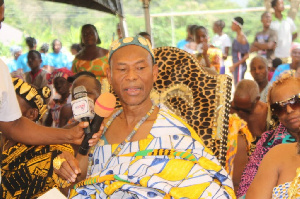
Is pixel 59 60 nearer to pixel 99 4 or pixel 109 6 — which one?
pixel 109 6

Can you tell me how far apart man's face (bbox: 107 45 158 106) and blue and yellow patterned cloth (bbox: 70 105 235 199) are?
0.20m

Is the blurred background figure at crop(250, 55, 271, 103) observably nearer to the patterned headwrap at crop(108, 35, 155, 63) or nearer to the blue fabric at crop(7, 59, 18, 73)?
the patterned headwrap at crop(108, 35, 155, 63)

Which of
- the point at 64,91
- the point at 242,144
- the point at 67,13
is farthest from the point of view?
the point at 67,13

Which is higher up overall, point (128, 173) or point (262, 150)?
point (128, 173)

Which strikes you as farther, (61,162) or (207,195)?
(61,162)

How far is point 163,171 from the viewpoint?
7.72 feet

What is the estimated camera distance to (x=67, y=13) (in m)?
12.6

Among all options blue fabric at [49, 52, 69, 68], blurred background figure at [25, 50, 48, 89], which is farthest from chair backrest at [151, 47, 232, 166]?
blue fabric at [49, 52, 69, 68]

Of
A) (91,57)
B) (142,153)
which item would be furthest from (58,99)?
(142,153)

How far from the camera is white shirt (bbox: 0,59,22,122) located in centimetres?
257

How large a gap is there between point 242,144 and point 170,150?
1378mm

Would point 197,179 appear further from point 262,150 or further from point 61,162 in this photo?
point 262,150

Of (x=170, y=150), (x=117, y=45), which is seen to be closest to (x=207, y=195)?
(x=170, y=150)

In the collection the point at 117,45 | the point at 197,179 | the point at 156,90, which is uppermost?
the point at 117,45
